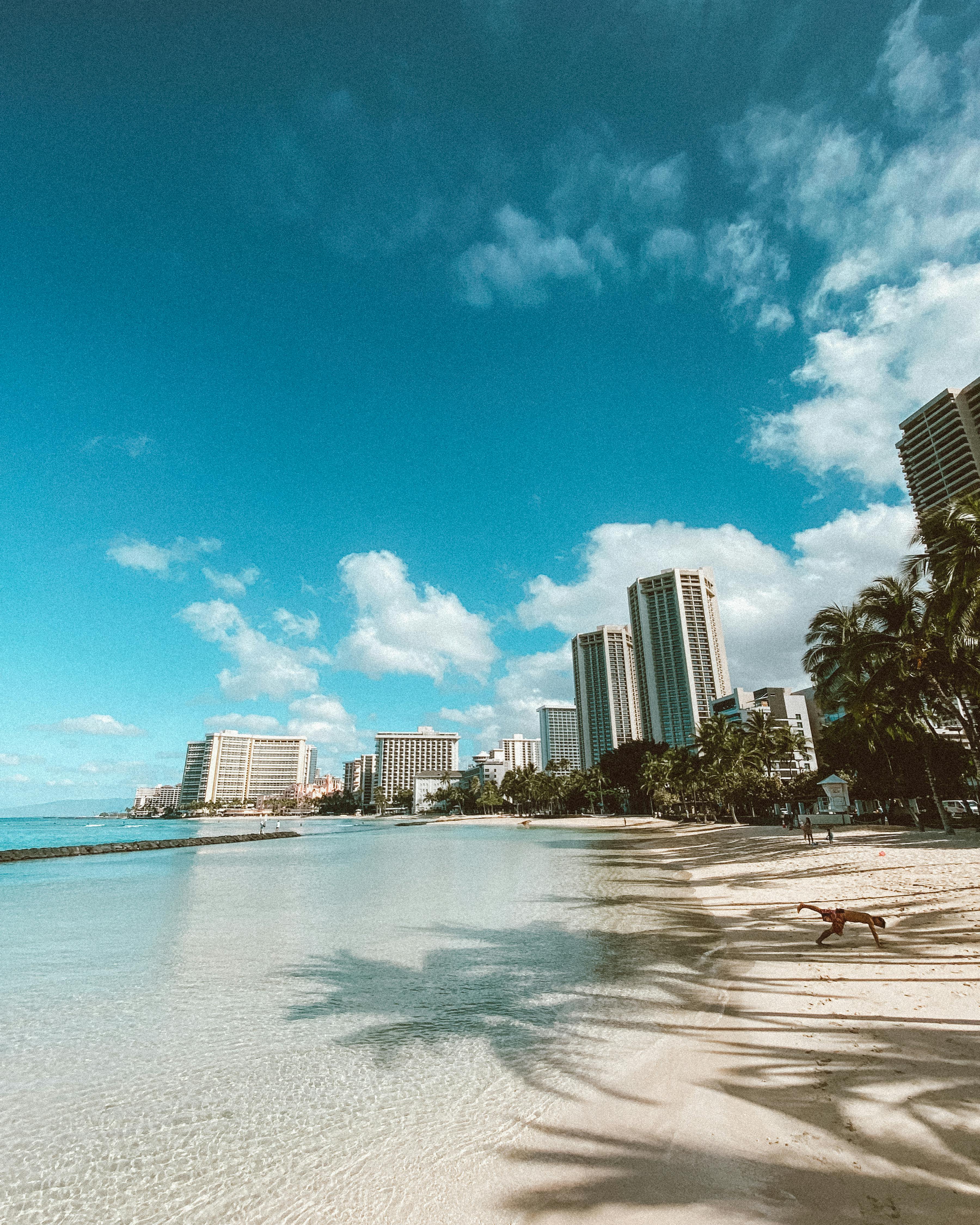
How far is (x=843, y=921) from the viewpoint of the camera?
1179 centimetres

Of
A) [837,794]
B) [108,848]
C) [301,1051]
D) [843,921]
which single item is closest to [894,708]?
[837,794]

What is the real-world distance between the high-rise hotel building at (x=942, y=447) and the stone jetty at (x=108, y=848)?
130 m

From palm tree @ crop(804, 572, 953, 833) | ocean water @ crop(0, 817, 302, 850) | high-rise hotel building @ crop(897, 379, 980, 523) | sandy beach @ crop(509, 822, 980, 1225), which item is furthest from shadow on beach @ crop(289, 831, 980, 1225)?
high-rise hotel building @ crop(897, 379, 980, 523)

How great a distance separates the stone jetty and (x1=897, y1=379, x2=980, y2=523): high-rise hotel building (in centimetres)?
12985

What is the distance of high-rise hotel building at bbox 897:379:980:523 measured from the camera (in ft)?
368

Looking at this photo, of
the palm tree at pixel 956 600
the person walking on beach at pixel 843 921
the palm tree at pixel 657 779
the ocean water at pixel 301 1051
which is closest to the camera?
the ocean water at pixel 301 1051

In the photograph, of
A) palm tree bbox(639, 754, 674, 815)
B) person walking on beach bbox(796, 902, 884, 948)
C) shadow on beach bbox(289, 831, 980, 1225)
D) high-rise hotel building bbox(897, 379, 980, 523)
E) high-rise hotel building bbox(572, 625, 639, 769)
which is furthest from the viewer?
high-rise hotel building bbox(572, 625, 639, 769)

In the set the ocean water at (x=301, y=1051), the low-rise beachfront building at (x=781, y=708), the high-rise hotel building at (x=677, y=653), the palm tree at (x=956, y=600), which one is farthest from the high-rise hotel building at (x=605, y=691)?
the ocean water at (x=301, y=1051)

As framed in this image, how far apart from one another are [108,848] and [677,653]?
125 metres

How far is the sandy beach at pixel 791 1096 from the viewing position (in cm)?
484

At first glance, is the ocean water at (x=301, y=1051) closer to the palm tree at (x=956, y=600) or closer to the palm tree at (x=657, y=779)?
the palm tree at (x=956, y=600)

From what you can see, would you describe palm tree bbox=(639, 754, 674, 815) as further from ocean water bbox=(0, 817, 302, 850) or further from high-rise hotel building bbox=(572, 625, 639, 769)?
high-rise hotel building bbox=(572, 625, 639, 769)

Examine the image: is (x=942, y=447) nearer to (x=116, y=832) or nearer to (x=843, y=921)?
(x=843, y=921)

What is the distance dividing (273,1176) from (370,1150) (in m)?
0.99
